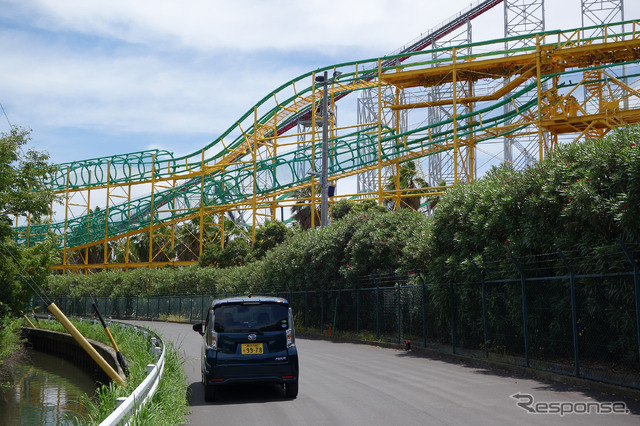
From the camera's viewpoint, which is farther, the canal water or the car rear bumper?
the canal water

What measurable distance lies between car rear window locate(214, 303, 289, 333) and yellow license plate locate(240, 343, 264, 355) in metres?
0.25

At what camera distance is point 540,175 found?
14258 millimetres

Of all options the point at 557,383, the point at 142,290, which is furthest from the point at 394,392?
the point at 142,290

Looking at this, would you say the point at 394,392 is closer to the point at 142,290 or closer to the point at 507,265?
the point at 507,265

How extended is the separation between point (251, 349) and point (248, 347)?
6 cm

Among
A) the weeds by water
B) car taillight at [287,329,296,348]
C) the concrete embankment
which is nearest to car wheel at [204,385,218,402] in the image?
the weeds by water

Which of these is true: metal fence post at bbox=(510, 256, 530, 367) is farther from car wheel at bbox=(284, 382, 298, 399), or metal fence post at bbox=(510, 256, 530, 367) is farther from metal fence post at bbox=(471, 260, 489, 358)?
car wheel at bbox=(284, 382, 298, 399)

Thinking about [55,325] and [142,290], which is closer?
[55,325]

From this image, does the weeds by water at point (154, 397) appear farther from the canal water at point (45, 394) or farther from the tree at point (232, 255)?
the tree at point (232, 255)

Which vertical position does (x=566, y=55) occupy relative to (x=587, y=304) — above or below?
above

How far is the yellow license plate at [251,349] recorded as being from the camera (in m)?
10.9

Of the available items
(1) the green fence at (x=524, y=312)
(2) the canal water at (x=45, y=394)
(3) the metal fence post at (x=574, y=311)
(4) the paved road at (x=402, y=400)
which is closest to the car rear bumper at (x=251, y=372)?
(4) the paved road at (x=402, y=400)

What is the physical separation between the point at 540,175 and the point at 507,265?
2192mm

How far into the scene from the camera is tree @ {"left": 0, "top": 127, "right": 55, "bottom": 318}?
2292 cm
